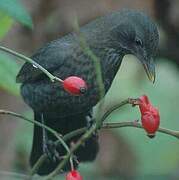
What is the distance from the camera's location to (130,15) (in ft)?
14.6

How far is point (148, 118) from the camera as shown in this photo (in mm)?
2984

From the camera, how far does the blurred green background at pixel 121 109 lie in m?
6.50

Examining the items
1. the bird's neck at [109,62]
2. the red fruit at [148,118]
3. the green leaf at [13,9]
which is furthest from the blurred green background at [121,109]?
the red fruit at [148,118]

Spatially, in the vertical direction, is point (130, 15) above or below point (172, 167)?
above

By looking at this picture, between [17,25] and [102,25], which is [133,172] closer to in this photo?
[17,25]

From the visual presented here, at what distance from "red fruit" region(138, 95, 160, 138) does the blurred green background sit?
262 centimetres

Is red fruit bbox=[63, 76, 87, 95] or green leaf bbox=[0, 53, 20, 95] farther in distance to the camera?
green leaf bbox=[0, 53, 20, 95]

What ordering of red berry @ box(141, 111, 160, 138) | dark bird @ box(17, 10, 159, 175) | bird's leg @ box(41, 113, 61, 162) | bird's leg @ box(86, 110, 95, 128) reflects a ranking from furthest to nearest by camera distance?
bird's leg @ box(86, 110, 95, 128), bird's leg @ box(41, 113, 61, 162), dark bird @ box(17, 10, 159, 175), red berry @ box(141, 111, 160, 138)

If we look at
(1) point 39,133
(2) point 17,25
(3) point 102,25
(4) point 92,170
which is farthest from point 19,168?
(3) point 102,25

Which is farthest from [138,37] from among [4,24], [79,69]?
[4,24]

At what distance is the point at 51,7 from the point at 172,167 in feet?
5.76

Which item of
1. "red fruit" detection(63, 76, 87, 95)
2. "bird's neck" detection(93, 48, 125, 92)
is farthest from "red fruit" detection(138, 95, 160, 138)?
"bird's neck" detection(93, 48, 125, 92)

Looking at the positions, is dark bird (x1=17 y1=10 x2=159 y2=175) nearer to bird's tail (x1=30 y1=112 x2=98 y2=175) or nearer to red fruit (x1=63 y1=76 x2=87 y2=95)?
bird's tail (x1=30 y1=112 x2=98 y2=175)

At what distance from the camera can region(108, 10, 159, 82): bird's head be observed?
412cm
